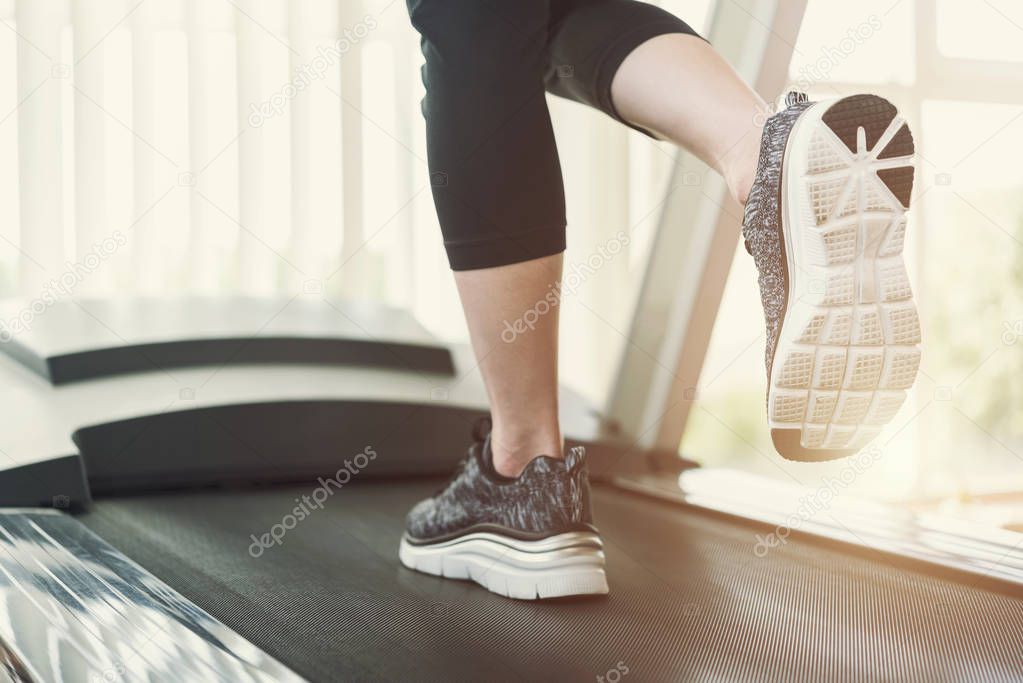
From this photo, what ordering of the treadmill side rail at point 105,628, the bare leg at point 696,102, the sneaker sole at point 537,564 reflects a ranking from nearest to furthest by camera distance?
the treadmill side rail at point 105,628 → the bare leg at point 696,102 → the sneaker sole at point 537,564

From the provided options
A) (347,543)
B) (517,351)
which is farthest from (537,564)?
(347,543)

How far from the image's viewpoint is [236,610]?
895mm

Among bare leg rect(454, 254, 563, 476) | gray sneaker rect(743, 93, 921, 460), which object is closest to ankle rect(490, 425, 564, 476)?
bare leg rect(454, 254, 563, 476)

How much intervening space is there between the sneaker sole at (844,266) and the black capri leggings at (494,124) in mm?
231

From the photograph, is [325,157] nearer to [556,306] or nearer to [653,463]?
[653,463]

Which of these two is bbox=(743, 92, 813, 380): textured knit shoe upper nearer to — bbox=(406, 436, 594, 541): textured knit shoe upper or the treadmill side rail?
bbox=(406, 436, 594, 541): textured knit shoe upper

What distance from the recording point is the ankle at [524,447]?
0.96 m

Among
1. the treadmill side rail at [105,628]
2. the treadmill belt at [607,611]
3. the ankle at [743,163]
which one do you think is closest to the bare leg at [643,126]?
the ankle at [743,163]

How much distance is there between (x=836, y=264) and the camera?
725mm

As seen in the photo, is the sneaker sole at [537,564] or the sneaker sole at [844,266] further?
the sneaker sole at [537,564]

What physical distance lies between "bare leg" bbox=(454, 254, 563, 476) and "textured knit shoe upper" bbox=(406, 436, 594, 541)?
24 mm

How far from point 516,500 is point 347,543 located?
355mm

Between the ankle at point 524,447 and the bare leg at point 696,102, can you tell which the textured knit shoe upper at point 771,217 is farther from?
the ankle at point 524,447

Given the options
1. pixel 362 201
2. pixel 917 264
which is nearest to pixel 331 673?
pixel 362 201
